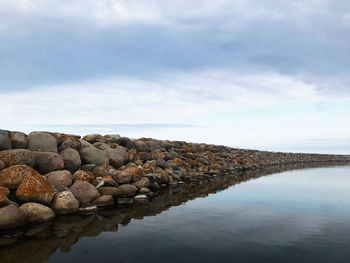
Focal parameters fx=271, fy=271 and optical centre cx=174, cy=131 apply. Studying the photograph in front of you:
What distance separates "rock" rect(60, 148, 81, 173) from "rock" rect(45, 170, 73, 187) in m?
1.27

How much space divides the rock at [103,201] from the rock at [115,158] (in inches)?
138

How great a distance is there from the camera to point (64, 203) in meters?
9.45

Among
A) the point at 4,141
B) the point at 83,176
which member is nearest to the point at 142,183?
the point at 83,176

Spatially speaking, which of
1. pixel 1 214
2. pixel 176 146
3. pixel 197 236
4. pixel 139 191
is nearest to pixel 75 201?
pixel 1 214

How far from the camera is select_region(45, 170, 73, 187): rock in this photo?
10.6 meters

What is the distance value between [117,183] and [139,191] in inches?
47.3

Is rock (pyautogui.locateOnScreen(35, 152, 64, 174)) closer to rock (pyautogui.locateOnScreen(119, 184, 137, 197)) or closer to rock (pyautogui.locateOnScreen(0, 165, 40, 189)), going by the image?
rock (pyautogui.locateOnScreen(0, 165, 40, 189))

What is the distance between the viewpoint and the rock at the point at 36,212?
8.41 m

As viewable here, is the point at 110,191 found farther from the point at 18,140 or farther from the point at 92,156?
the point at 18,140

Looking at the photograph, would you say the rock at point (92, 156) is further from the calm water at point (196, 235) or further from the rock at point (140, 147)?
the rock at point (140, 147)

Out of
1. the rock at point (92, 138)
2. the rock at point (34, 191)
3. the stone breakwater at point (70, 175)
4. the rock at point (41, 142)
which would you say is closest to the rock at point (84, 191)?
the stone breakwater at point (70, 175)

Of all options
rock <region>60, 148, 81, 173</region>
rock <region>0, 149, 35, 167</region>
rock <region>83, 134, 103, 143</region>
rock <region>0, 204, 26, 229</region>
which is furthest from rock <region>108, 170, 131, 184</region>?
rock <region>0, 204, 26, 229</region>

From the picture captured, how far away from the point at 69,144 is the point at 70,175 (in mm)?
2436

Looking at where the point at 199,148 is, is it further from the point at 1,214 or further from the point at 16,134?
the point at 1,214
